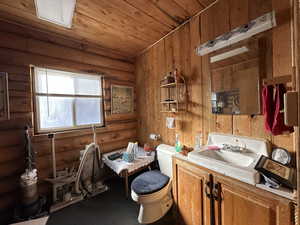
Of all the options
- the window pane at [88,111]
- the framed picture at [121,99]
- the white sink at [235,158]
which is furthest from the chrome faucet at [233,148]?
the window pane at [88,111]

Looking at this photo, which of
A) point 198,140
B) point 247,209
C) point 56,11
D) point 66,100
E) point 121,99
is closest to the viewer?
point 247,209

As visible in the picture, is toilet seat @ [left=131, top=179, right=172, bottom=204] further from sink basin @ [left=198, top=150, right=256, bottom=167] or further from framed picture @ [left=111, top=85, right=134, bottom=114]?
framed picture @ [left=111, top=85, right=134, bottom=114]

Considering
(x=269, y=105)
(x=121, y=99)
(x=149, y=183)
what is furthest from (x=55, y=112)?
(x=269, y=105)

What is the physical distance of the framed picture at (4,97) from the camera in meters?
1.63

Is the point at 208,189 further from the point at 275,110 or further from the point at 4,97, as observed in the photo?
the point at 4,97

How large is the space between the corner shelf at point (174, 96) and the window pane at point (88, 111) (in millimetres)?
1184

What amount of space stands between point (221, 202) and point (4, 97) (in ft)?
8.50

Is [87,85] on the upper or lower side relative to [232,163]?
upper

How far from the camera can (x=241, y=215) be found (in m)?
0.98

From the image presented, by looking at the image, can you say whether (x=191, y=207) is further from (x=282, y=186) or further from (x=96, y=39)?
(x=96, y=39)

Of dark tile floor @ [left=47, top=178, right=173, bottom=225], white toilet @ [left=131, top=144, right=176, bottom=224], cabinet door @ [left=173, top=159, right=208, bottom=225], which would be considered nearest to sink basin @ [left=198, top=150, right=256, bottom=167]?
cabinet door @ [left=173, top=159, right=208, bottom=225]

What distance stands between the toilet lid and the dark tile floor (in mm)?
433

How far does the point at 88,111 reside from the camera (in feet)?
7.86

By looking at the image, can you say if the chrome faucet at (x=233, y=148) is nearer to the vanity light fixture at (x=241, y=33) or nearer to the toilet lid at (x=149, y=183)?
the toilet lid at (x=149, y=183)
